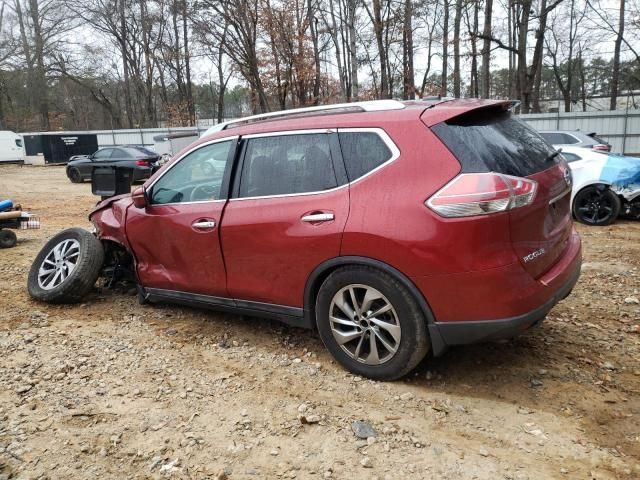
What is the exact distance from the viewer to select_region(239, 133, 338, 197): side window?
131 inches

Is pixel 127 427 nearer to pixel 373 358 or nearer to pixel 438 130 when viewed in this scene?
pixel 373 358

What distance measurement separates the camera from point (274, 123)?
372 cm

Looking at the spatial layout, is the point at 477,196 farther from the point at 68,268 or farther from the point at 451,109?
the point at 68,268

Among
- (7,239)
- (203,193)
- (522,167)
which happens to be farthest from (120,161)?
(522,167)

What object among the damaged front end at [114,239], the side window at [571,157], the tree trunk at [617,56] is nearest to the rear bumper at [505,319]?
the damaged front end at [114,239]

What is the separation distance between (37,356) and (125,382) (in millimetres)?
900

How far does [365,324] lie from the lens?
3.15 metres

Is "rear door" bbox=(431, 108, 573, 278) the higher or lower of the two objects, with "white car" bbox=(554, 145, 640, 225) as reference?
higher

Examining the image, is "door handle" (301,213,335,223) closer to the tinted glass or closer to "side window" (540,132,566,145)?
"side window" (540,132,566,145)

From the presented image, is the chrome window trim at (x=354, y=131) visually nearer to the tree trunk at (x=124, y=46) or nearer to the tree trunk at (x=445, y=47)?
the tree trunk at (x=445, y=47)

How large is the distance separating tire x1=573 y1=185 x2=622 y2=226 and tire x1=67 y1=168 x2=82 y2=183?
59.9ft

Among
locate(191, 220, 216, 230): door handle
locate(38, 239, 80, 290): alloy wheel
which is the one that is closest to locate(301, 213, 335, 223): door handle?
locate(191, 220, 216, 230): door handle

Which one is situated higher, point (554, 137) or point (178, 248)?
point (554, 137)

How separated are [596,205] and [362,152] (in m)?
6.69
